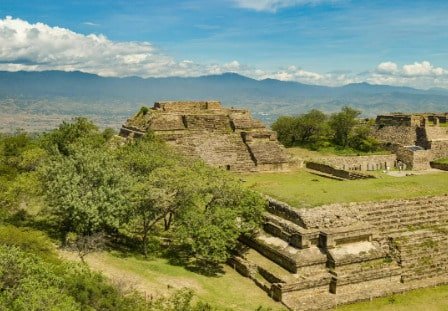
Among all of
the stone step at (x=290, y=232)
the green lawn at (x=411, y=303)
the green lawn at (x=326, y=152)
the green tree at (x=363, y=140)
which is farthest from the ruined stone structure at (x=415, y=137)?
the stone step at (x=290, y=232)

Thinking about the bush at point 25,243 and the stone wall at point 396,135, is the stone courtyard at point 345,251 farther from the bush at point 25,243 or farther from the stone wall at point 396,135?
the stone wall at point 396,135

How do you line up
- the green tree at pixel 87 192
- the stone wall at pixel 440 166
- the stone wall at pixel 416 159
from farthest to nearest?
the stone wall at pixel 416 159 < the stone wall at pixel 440 166 < the green tree at pixel 87 192

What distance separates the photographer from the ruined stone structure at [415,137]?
33812mm

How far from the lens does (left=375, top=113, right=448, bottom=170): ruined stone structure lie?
111 ft

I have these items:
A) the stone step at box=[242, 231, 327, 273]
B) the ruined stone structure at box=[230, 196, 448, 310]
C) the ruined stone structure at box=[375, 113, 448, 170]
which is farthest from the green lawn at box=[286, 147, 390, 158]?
the stone step at box=[242, 231, 327, 273]

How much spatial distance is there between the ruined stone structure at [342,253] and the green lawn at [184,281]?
17.9 inches

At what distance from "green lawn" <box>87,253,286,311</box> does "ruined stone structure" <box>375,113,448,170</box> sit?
2115 cm

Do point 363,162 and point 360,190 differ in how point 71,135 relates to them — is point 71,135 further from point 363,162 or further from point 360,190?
point 363,162

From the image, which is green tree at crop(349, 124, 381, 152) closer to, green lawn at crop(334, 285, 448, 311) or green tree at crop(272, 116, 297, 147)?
green tree at crop(272, 116, 297, 147)

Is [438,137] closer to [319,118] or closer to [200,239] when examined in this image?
Result: [319,118]

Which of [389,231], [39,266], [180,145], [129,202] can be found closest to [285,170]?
[180,145]

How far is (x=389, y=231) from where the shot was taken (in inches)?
706

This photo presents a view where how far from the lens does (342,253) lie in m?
16.1

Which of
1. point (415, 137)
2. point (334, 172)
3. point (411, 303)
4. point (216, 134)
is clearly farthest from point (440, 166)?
point (411, 303)
